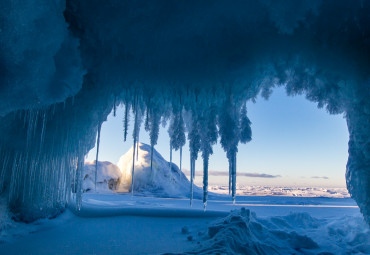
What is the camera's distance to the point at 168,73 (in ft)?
15.2

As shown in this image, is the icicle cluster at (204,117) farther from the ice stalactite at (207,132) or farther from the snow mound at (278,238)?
the snow mound at (278,238)

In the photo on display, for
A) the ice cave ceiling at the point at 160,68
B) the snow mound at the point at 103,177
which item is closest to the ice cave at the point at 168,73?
the ice cave ceiling at the point at 160,68

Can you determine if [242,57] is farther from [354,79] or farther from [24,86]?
[24,86]

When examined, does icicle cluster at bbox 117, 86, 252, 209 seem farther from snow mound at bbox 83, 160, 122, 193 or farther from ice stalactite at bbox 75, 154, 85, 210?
snow mound at bbox 83, 160, 122, 193

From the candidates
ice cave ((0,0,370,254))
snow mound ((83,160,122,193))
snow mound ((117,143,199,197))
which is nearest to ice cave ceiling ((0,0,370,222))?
ice cave ((0,0,370,254))

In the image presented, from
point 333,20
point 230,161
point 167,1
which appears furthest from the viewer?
point 230,161

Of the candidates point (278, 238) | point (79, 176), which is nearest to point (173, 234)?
point (278, 238)

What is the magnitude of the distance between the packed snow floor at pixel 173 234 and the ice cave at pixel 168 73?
10 cm

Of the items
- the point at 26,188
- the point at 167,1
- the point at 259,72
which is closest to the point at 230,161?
the point at 259,72

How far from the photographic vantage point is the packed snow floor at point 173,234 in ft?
13.2

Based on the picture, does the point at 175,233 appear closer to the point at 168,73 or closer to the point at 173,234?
the point at 173,234

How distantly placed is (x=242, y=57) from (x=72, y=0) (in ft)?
9.79

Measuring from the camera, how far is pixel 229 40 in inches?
160

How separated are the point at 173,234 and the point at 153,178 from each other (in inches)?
430
